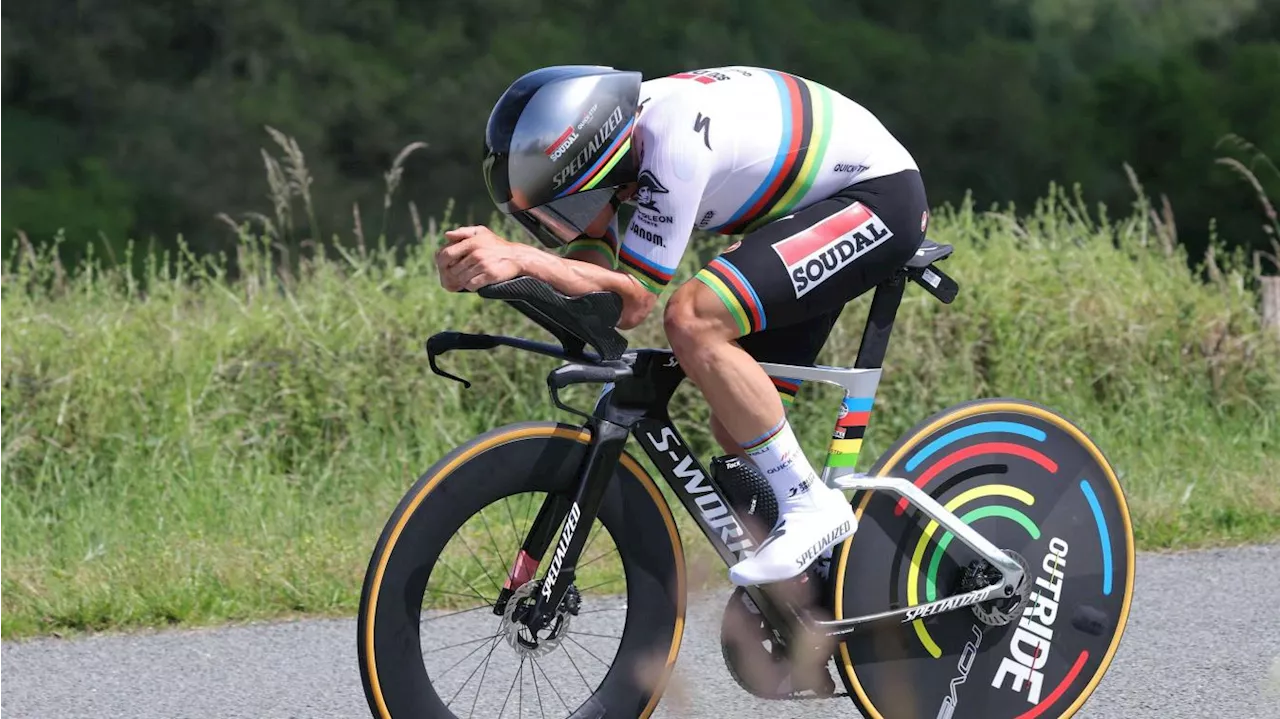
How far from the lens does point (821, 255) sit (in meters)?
3.52

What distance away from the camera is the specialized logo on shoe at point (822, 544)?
3.53 m

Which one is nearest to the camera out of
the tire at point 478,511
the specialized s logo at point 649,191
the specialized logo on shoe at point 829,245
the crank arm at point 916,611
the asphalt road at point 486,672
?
the specialized s logo at point 649,191

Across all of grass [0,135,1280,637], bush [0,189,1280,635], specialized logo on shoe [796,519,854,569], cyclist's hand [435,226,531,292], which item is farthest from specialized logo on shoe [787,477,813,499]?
bush [0,189,1280,635]

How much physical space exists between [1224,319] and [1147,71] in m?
12.0

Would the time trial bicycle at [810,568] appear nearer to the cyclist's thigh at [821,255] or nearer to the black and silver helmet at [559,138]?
the cyclist's thigh at [821,255]

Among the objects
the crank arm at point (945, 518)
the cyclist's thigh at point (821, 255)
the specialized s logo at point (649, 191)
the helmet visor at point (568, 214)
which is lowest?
the crank arm at point (945, 518)

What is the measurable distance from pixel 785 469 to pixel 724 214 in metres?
0.57

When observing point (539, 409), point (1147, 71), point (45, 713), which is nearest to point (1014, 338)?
point (539, 409)

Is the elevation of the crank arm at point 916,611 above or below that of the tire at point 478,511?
below

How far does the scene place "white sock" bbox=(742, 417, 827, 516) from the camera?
3.52m

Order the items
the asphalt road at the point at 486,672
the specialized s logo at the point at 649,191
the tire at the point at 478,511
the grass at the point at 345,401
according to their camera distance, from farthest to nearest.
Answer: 1. the grass at the point at 345,401
2. the asphalt road at the point at 486,672
3. the tire at the point at 478,511
4. the specialized s logo at the point at 649,191

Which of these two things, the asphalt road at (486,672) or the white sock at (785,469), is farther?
the asphalt road at (486,672)

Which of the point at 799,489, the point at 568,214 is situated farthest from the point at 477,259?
the point at 799,489

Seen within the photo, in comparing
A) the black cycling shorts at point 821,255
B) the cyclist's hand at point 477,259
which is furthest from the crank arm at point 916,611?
the cyclist's hand at point 477,259
